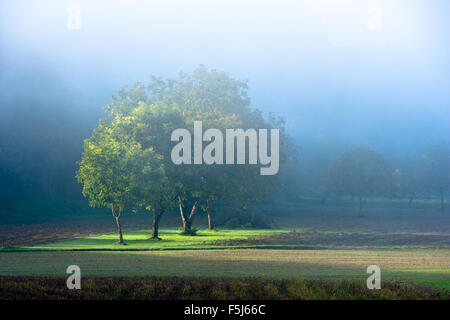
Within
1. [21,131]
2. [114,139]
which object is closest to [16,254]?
[114,139]

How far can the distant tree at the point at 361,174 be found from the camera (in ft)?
343

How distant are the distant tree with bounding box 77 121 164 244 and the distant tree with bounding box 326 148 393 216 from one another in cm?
7231

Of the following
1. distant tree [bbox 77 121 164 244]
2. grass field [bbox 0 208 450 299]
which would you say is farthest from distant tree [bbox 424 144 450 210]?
distant tree [bbox 77 121 164 244]

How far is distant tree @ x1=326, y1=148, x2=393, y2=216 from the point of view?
104438mm

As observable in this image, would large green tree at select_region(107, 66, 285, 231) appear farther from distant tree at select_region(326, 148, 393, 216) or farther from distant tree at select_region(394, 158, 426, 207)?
distant tree at select_region(394, 158, 426, 207)

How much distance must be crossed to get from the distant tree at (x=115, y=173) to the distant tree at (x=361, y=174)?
72305 millimetres

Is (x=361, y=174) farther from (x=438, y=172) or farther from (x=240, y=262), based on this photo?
(x=240, y=262)

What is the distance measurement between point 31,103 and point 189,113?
9286 centimetres

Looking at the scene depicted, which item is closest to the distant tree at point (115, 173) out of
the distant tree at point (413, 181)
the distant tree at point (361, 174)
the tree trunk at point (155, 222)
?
the tree trunk at point (155, 222)

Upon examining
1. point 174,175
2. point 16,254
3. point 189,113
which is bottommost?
point 16,254

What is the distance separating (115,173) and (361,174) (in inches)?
3040
